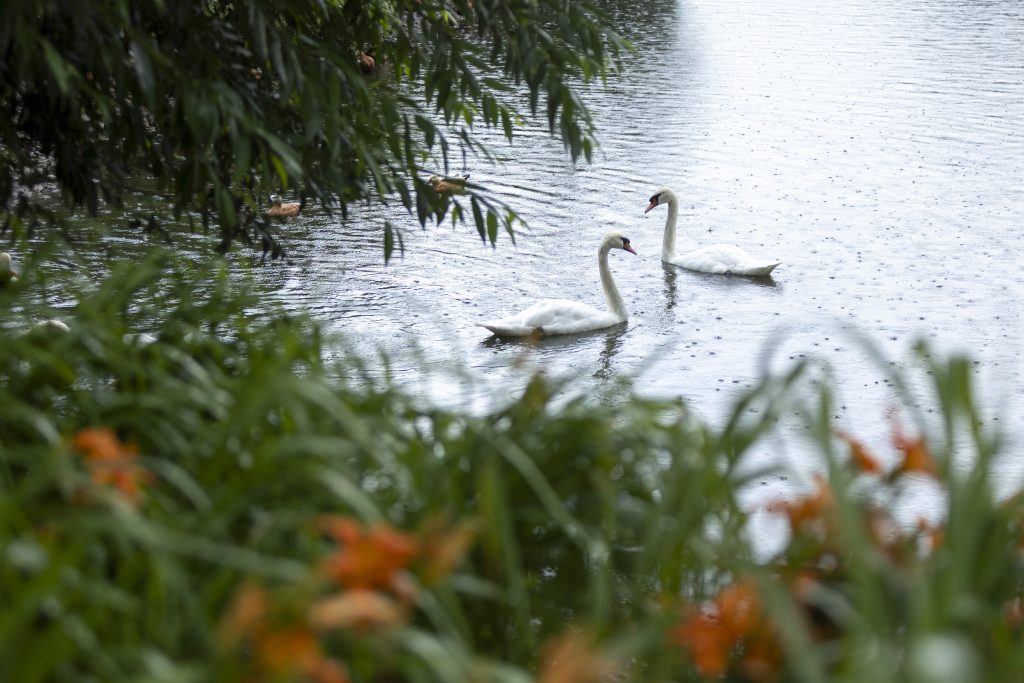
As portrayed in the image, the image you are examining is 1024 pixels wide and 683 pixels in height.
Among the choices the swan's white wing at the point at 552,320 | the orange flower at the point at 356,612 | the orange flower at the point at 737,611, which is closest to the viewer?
the orange flower at the point at 356,612

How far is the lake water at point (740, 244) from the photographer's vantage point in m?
10.4

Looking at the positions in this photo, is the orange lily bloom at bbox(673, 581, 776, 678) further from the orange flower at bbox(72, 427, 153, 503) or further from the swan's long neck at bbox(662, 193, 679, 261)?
the swan's long neck at bbox(662, 193, 679, 261)

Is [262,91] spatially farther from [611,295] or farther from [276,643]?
[611,295]

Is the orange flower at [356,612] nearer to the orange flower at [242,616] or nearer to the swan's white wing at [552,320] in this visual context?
the orange flower at [242,616]

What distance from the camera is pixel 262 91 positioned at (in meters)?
5.23

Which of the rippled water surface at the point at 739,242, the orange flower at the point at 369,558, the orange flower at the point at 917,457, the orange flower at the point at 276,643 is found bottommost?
the rippled water surface at the point at 739,242

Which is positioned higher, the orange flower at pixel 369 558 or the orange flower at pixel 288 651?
the orange flower at pixel 369 558

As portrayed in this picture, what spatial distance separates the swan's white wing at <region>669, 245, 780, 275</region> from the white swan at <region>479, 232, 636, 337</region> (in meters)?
1.58

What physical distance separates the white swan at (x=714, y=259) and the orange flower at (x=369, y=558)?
36.1 ft

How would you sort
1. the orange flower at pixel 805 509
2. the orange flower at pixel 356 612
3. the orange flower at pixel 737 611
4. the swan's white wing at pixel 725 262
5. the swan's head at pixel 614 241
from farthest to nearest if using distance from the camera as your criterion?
the swan's white wing at pixel 725 262 → the swan's head at pixel 614 241 → the orange flower at pixel 805 509 → the orange flower at pixel 737 611 → the orange flower at pixel 356 612

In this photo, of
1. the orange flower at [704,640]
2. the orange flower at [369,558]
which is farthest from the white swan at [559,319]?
the orange flower at [369,558]

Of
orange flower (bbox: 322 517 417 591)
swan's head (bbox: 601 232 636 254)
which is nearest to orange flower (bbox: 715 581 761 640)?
orange flower (bbox: 322 517 417 591)

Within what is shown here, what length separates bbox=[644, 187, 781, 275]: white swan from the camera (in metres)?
12.8

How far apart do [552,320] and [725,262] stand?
2.63 meters
